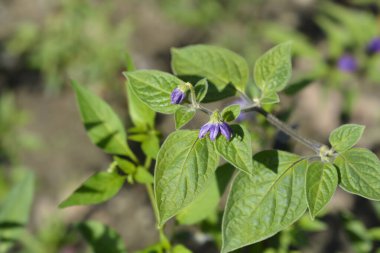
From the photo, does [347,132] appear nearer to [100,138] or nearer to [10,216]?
[100,138]

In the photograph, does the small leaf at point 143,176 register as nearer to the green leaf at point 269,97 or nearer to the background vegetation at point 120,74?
the green leaf at point 269,97

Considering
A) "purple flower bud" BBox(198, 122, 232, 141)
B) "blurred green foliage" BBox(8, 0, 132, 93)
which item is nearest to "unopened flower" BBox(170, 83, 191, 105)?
"purple flower bud" BBox(198, 122, 232, 141)

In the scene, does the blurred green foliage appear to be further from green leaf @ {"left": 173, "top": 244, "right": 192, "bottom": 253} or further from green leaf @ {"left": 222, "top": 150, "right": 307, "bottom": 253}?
green leaf @ {"left": 222, "top": 150, "right": 307, "bottom": 253}

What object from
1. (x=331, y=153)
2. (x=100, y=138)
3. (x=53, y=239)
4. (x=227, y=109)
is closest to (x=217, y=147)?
(x=227, y=109)

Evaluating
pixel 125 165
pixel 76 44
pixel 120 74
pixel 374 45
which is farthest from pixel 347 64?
pixel 125 165

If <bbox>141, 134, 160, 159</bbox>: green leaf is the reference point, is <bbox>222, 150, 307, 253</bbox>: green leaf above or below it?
below

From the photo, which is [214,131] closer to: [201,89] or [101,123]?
[201,89]

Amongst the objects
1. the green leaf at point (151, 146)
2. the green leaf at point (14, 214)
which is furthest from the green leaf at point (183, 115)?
the green leaf at point (14, 214)
